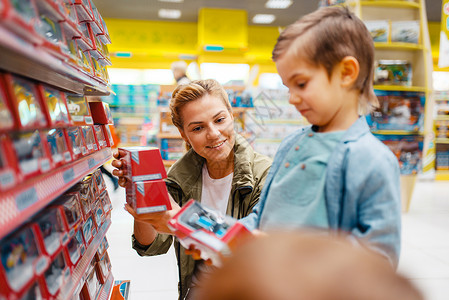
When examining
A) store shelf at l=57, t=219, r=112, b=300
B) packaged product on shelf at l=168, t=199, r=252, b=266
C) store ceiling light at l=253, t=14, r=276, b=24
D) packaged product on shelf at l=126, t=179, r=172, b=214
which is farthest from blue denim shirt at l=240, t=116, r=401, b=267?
store ceiling light at l=253, t=14, r=276, b=24

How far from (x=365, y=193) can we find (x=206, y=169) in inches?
39.4

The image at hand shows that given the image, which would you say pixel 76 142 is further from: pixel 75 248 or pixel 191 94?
pixel 191 94

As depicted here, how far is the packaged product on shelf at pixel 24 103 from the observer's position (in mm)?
846

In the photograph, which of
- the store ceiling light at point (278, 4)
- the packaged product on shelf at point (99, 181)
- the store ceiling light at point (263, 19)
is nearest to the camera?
the packaged product on shelf at point (99, 181)

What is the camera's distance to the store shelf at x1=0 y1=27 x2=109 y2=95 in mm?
708

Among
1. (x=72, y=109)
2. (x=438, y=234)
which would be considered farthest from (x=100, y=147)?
(x=438, y=234)

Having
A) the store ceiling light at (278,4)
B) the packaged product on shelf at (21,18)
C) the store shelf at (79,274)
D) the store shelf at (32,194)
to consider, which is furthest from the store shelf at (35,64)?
the store ceiling light at (278,4)

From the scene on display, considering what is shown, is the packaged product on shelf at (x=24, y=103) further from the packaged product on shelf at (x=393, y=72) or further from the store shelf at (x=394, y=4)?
the store shelf at (x=394, y=4)

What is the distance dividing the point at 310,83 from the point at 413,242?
3387mm

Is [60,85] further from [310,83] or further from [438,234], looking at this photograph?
[438,234]

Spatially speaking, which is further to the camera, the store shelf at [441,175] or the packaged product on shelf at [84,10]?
the store shelf at [441,175]

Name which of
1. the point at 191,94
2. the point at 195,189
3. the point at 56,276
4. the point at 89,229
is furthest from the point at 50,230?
the point at 191,94

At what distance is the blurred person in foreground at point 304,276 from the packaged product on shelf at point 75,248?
83 centimetres

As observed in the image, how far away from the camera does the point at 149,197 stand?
3.99 ft
